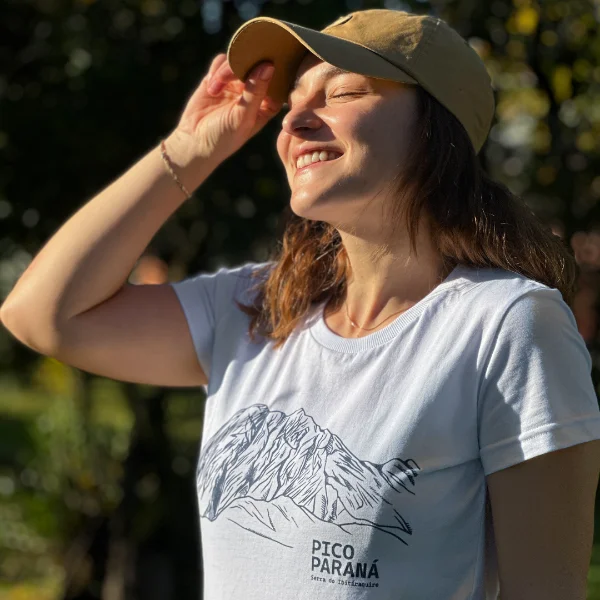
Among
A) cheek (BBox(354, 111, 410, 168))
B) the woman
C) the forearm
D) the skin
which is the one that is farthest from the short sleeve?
cheek (BBox(354, 111, 410, 168))

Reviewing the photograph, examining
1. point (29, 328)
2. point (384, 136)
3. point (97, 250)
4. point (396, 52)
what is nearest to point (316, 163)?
point (384, 136)

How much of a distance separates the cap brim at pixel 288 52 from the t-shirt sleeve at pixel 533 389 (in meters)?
0.52

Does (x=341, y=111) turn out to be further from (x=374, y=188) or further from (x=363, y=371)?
(x=363, y=371)

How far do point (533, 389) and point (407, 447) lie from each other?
225 mm

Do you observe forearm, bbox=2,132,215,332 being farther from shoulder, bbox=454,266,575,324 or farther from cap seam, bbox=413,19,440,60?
shoulder, bbox=454,266,575,324

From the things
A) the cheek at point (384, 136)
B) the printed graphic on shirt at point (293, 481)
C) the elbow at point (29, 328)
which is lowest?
the printed graphic on shirt at point (293, 481)

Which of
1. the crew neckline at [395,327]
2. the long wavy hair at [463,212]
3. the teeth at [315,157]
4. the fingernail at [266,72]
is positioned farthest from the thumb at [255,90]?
the crew neckline at [395,327]

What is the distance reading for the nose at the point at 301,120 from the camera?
5.99 ft

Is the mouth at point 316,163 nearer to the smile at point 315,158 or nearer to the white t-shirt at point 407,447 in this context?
the smile at point 315,158

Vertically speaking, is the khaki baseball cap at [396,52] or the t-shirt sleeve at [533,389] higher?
the khaki baseball cap at [396,52]

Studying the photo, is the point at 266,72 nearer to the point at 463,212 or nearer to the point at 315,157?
the point at 315,157

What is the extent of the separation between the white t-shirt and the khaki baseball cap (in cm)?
35

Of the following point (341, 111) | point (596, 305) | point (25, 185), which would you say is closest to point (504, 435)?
point (341, 111)

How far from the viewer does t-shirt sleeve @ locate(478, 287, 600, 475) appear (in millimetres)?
1485
